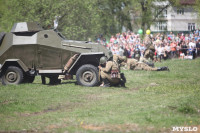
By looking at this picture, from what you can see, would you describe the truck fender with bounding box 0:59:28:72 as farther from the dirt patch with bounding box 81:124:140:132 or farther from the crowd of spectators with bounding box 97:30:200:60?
the crowd of spectators with bounding box 97:30:200:60

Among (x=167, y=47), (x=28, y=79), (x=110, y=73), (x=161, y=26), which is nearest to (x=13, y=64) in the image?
(x=28, y=79)

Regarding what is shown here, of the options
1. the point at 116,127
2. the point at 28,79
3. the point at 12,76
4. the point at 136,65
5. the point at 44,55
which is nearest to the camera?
the point at 116,127

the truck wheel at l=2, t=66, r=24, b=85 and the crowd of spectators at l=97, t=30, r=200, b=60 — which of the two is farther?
the crowd of spectators at l=97, t=30, r=200, b=60

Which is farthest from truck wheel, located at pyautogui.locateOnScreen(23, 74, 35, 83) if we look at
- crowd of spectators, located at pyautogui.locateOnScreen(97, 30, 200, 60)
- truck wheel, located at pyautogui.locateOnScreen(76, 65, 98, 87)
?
crowd of spectators, located at pyautogui.locateOnScreen(97, 30, 200, 60)

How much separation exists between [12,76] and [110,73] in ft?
14.0

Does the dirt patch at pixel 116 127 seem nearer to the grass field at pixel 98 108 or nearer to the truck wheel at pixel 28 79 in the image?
the grass field at pixel 98 108

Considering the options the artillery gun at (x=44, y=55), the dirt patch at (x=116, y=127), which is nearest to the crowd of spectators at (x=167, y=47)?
the artillery gun at (x=44, y=55)

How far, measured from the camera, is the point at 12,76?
683 inches

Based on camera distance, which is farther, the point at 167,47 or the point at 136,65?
the point at 167,47

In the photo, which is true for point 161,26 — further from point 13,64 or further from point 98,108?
point 98,108

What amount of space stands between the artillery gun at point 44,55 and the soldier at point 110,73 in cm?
48

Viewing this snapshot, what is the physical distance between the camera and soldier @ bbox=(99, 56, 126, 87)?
52.4 ft

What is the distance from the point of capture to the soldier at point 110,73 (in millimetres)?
15977

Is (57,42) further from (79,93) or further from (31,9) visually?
(31,9)
